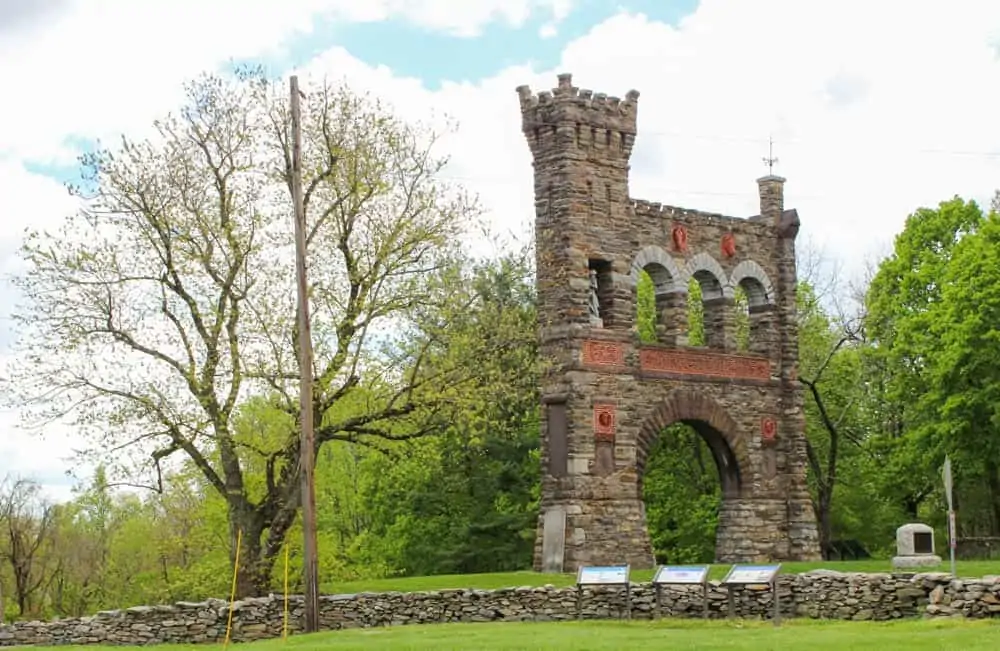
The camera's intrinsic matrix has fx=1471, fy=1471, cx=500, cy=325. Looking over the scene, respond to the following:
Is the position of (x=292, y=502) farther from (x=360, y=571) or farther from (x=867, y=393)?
(x=867, y=393)

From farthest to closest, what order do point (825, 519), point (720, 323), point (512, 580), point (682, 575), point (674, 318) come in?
point (825, 519)
point (720, 323)
point (674, 318)
point (512, 580)
point (682, 575)

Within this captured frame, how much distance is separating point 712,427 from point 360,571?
1878 centimetres

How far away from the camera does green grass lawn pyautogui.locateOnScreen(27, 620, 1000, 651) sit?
18.9 m

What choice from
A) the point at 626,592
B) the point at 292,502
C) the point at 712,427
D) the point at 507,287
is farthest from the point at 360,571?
the point at 626,592

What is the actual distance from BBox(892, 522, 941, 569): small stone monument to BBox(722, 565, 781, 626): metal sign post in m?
4.77

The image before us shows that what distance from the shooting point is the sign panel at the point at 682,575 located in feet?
83.3

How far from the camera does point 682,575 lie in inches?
1008

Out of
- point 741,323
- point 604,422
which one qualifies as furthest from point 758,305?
point 741,323

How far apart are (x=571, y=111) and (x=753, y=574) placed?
1401cm

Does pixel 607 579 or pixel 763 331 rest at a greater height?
pixel 763 331

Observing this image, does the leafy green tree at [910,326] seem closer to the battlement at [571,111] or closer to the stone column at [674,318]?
the stone column at [674,318]

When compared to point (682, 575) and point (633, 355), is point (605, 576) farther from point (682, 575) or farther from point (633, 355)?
point (633, 355)

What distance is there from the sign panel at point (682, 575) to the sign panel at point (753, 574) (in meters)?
0.46

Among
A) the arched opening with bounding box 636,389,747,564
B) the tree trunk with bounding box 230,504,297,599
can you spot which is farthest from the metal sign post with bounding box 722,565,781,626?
the arched opening with bounding box 636,389,747,564
